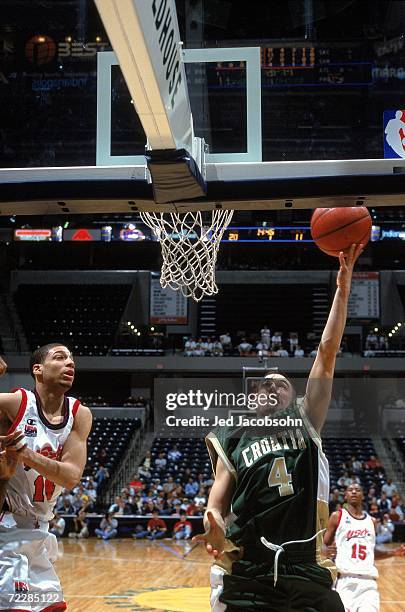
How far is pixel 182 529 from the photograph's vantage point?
17.1m

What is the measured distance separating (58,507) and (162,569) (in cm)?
546

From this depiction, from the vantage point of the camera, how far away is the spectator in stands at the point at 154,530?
1712 centimetres

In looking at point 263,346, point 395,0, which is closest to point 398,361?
point 263,346

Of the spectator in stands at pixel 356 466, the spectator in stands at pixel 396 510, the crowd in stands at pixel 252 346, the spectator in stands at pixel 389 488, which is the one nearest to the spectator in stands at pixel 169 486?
the spectator in stands at pixel 356 466

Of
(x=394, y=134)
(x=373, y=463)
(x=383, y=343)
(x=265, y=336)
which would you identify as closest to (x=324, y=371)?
(x=394, y=134)

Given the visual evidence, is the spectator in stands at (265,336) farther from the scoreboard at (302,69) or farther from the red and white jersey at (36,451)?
the red and white jersey at (36,451)

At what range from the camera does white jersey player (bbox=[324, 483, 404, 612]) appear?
6891mm

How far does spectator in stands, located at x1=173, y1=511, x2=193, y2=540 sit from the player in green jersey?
47.8ft

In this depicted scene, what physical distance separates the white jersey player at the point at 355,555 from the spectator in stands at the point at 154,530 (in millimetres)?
9921

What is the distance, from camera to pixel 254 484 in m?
2.90

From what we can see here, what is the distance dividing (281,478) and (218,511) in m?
0.25

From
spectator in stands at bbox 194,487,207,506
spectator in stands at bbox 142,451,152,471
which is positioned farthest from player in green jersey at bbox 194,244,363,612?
spectator in stands at bbox 142,451,152,471

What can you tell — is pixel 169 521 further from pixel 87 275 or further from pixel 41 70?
pixel 41 70

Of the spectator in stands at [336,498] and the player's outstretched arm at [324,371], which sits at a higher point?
the player's outstretched arm at [324,371]
